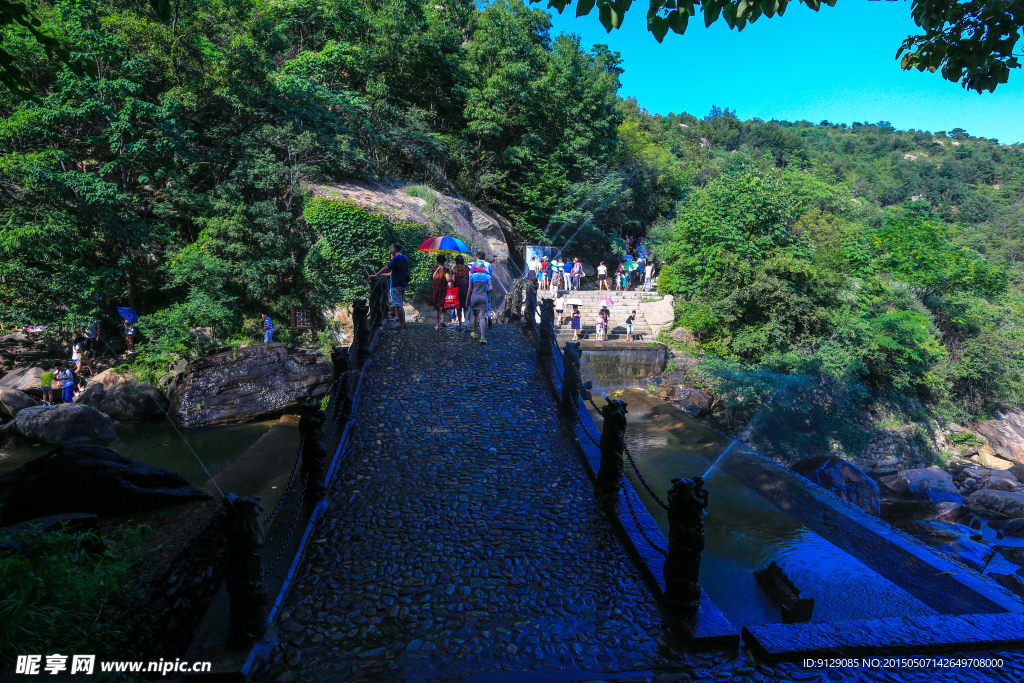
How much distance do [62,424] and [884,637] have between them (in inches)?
625

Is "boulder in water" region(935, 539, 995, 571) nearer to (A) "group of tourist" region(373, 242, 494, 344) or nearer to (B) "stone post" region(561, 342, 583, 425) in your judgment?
(B) "stone post" region(561, 342, 583, 425)

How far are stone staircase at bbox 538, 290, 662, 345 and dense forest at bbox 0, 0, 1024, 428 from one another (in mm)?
1779

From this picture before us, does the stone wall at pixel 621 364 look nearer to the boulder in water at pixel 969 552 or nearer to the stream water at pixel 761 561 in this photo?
the stream water at pixel 761 561

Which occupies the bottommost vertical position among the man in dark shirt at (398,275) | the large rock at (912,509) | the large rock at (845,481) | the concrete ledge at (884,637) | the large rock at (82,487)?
the large rock at (912,509)

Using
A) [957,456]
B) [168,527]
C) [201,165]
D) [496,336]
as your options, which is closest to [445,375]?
[496,336]

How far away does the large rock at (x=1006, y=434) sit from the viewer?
57.4ft

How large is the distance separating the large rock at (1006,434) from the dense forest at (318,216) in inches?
24.5

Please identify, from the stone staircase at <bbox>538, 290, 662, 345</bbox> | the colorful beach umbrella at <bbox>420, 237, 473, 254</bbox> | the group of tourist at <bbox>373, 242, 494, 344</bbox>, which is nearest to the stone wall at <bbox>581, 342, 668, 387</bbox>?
the stone staircase at <bbox>538, 290, 662, 345</bbox>

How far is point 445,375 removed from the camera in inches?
371

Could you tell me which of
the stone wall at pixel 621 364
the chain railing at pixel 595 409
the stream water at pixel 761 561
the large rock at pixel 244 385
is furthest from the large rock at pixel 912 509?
the large rock at pixel 244 385

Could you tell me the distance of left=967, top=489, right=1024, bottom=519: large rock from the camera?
11852 mm

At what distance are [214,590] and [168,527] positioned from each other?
801 millimetres

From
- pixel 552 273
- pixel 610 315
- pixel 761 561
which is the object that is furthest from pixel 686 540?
pixel 552 273

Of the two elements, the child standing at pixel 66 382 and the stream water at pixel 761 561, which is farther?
the child standing at pixel 66 382
